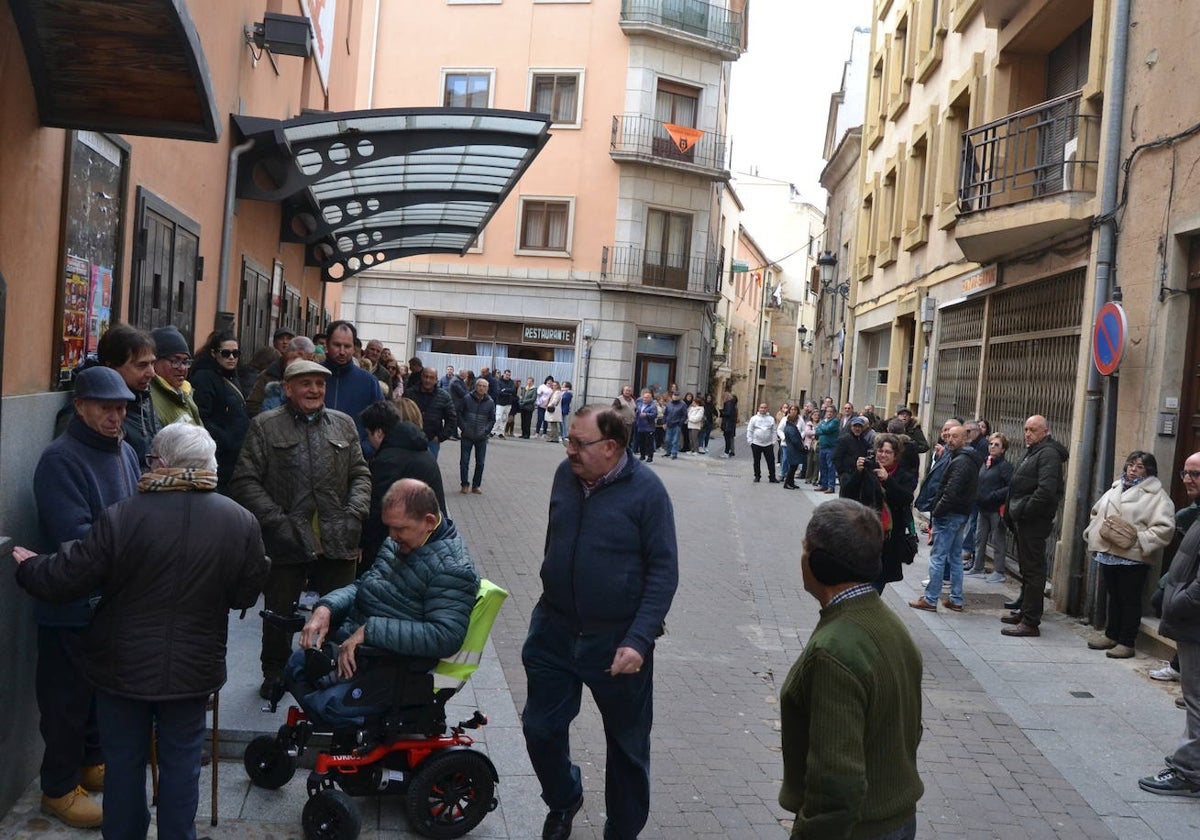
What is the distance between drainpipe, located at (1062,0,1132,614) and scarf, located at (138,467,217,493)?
8997 millimetres

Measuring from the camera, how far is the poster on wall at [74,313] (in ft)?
19.0

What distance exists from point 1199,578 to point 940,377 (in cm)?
1229

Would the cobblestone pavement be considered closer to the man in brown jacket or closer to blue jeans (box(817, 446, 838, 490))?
the man in brown jacket

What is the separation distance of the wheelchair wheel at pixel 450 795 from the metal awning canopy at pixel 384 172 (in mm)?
6681

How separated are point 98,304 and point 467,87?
30832 mm

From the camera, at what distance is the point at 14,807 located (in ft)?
16.4

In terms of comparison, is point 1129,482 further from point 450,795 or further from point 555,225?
point 555,225

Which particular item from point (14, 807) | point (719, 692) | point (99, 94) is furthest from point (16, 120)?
point (719, 692)

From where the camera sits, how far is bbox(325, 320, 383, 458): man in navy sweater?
807 cm

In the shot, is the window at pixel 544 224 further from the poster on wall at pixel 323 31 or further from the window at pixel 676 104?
the poster on wall at pixel 323 31

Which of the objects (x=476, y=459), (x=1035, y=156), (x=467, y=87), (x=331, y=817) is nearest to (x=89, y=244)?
(x=331, y=817)

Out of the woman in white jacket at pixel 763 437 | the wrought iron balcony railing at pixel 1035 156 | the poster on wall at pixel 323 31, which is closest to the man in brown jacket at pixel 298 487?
the wrought iron balcony railing at pixel 1035 156

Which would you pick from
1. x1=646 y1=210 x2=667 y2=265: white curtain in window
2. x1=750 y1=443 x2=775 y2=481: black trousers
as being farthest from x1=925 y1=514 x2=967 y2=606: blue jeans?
x1=646 y1=210 x2=667 y2=265: white curtain in window

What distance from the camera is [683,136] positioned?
35.6 metres
